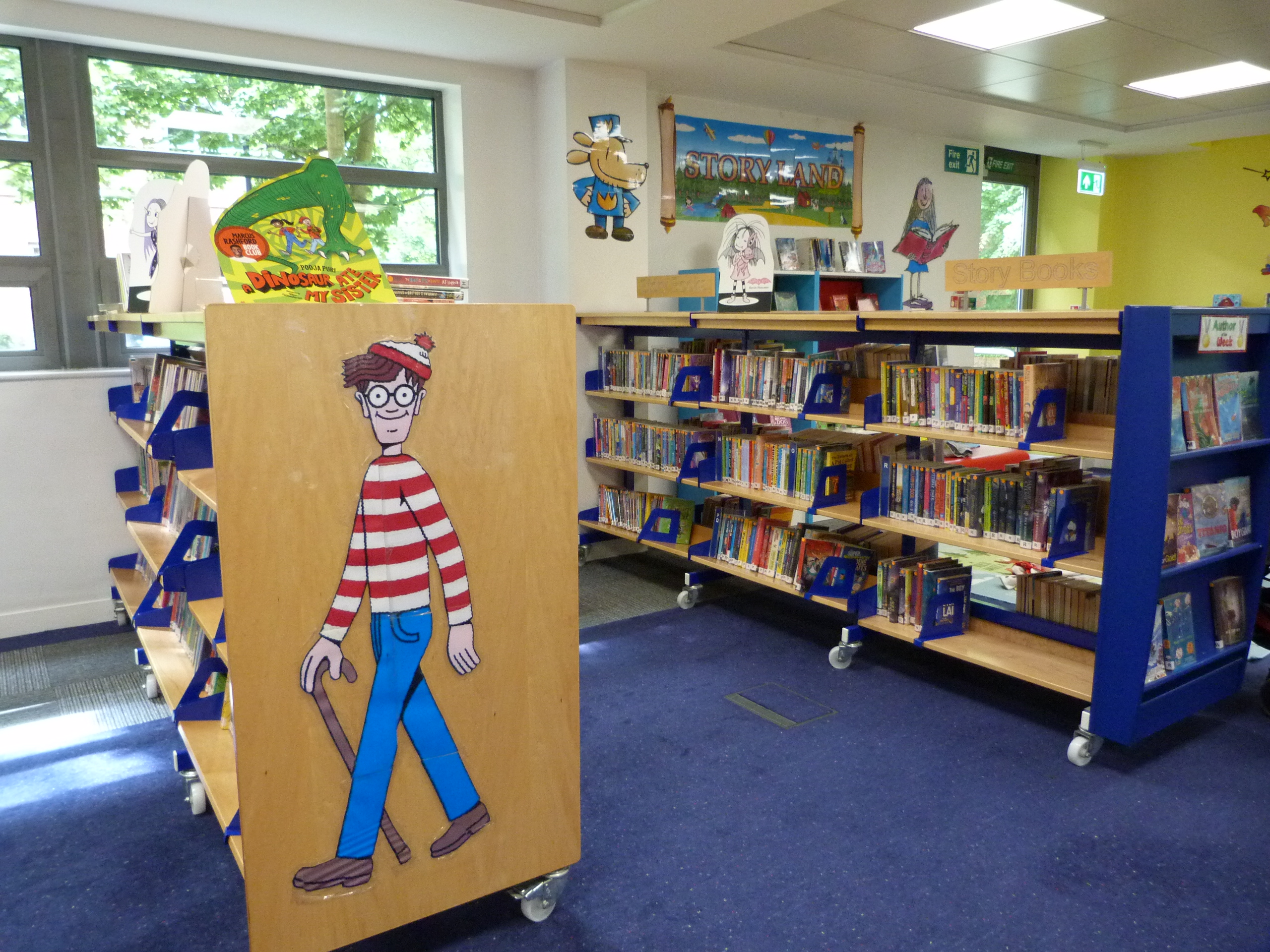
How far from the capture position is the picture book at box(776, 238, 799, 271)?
20.3ft

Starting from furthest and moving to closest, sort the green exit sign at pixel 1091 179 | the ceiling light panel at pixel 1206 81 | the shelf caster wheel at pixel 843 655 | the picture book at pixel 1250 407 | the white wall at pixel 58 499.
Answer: the green exit sign at pixel 1091 179 < the ceiling light panel at pixel 1206 81 < the white wall at pixel 58 499 < the shelf caster wheel at pixel 843 655 < the picture book at pixel 1250 407

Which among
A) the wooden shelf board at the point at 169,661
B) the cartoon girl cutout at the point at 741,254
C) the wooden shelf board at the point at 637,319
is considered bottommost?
the wooden shelf board at the point at 169,661

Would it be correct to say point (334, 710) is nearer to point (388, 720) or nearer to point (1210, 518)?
point (388, 720)

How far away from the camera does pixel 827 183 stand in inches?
270

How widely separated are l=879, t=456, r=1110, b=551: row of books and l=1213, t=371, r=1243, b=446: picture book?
39 centimetres

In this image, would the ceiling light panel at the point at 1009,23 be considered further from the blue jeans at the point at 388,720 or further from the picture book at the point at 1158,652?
the blue jeans at the point at 388,720

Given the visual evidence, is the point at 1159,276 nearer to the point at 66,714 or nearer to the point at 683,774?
the point at 683,774

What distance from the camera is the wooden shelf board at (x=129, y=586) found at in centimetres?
386

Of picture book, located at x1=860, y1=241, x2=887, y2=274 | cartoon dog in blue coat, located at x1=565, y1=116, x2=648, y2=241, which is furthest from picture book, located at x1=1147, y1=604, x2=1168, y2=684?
picture book, located at x1=860, y1=241, x2=887, y2=274

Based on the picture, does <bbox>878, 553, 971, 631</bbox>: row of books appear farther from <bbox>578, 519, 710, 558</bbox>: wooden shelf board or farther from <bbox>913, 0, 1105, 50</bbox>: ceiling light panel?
<bbox>913, 0, 1105, 50</bbox>: ceiling light panel

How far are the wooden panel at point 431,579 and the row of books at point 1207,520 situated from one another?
1951mm

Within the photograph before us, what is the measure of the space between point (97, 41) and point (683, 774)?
423 centimetres

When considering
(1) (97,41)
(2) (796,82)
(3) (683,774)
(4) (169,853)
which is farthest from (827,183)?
(4) (169,853)

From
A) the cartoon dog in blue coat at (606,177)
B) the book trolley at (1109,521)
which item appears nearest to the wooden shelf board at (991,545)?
the book trolley at (1109,521)
